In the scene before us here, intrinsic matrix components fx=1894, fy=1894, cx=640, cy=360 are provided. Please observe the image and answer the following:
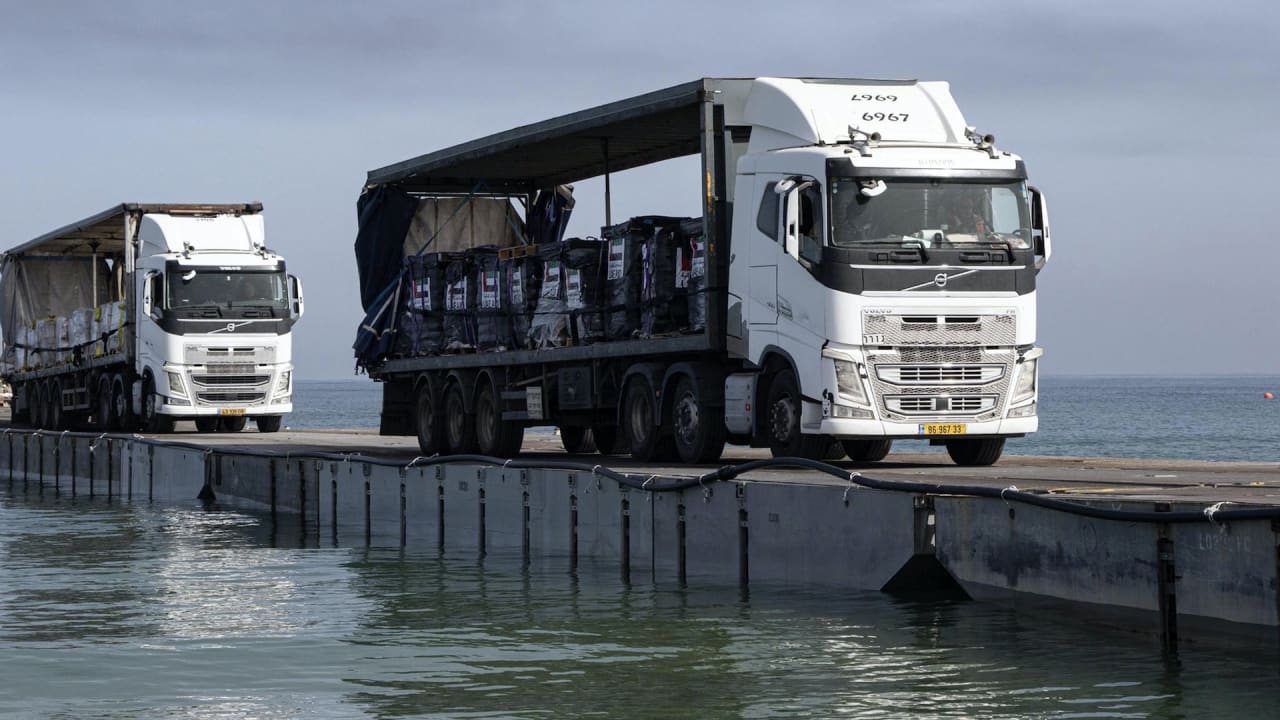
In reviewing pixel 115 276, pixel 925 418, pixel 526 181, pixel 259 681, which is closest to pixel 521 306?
pixel 526 181

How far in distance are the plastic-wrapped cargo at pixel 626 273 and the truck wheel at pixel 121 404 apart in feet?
64.8

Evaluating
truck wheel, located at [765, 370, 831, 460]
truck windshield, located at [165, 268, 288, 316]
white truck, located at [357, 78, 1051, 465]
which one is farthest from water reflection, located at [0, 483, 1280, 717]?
truck windshield, located at [165, 268, 288, 316]

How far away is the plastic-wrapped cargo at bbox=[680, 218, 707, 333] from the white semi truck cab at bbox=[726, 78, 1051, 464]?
1063mm

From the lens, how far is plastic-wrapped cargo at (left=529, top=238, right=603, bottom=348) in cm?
2331

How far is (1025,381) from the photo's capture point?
19750mm

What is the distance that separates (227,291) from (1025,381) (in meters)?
20.5

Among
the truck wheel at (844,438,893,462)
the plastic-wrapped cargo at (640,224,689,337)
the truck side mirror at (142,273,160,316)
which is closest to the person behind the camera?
the plastic-wrapped cargo at (640,224,689,337)

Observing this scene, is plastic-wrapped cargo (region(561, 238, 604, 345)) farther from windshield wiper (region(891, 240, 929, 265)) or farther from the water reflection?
windshield wiper (region(891, 240, 929, 265))

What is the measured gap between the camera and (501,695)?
12.0 meters


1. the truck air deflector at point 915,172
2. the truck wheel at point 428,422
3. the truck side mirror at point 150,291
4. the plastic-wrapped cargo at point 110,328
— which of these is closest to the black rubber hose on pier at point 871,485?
the truck wheel at point 428,422

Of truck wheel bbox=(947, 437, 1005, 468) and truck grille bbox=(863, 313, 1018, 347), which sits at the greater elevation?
truck grille bbox=(863, 313, 1018, 347)

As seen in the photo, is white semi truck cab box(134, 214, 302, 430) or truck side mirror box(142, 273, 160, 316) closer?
truck side mirror box(142, 273, 160, 316)

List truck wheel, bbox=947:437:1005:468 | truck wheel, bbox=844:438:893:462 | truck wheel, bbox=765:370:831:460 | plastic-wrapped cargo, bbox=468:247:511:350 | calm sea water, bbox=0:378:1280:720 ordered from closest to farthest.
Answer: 1. calm sea water, bbox=0:378:1280:720
2. truck wheel, bbox=765:370:831:460
3. truck wheel, bbox=947:437:1005:468
4. truck wheel, bbox=844:438:893:462
5. plastic-wrapped cargo, bbox=468:247:511:350

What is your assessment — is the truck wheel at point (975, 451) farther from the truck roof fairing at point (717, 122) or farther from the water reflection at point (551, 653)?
the water reflection at point (551, 653)
